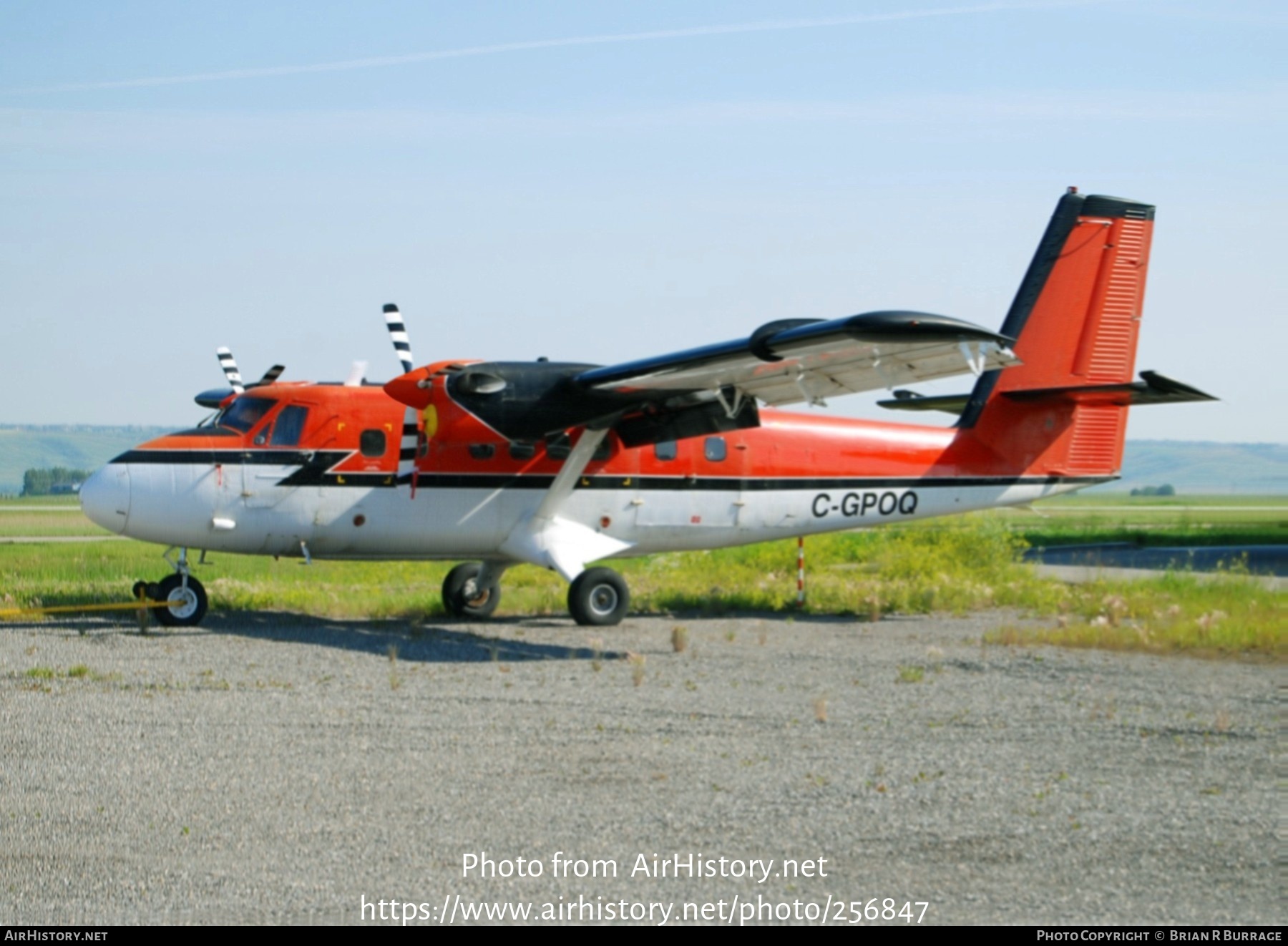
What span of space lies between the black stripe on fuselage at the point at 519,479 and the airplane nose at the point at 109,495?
221 millimetres

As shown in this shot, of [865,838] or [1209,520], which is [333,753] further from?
[1209,520]

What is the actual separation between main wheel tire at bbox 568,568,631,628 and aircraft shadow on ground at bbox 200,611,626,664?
17 centimetres

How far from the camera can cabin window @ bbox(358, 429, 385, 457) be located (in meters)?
16.9

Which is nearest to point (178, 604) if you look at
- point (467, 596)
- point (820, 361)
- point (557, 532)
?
point (467, 596)

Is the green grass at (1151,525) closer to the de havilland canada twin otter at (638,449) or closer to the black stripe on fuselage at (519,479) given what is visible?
the black stripe on fuselage at (519,479)

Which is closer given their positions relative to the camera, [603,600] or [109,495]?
[109,495]

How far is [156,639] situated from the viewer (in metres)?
15.3

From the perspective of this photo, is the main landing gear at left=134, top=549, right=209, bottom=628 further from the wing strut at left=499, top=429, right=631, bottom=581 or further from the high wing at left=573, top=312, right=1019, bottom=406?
the high wing at left=573, top=312, right=1019, bottom=406

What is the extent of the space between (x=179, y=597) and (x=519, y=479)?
446 cm

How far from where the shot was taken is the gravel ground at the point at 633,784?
20.7 ft

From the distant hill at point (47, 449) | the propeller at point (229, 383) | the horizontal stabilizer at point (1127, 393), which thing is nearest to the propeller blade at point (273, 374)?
the propeller at point (229, 383)

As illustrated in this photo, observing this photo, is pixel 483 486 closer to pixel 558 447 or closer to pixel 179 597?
pixel 558 447

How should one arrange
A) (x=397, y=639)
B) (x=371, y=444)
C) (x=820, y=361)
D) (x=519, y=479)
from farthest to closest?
(x=519, y=479) → (x=371, y=444) → (x=397, y=639) → (x=820, y=361)

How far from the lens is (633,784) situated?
28.0ft
